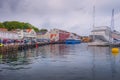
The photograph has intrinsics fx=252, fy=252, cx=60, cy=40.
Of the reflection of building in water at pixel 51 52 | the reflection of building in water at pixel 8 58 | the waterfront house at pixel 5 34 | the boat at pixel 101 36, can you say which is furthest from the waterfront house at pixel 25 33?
the reflection of building in water at pixel 8 58

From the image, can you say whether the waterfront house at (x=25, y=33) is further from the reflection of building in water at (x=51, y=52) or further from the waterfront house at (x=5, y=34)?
the reflection of building in water at (x=51, y=52)

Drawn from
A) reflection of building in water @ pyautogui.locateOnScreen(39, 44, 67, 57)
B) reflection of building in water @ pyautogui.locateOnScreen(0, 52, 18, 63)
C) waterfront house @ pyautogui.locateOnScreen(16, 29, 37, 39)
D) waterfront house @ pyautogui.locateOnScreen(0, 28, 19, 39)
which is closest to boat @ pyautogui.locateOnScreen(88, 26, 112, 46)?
reflection of building in water @ pyautogui.locateOnScreen(39, 44, 67, 57)

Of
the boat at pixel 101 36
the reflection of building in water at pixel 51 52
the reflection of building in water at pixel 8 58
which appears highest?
the boat at pixel 101 36

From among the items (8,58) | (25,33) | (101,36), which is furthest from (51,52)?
(25,33)

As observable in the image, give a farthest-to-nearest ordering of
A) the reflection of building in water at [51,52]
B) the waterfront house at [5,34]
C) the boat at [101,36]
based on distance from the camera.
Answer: the boat at [101,36] → the waterfront house at [5,34] → the reflection of building in water at [51,52]

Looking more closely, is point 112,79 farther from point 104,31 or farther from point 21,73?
point 104,31

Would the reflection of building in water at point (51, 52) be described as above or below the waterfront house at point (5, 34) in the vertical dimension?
below

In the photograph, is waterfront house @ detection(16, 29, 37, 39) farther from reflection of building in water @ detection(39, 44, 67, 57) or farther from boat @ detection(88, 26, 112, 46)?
reflection of building in water @ detection(39, 44, 67, 57)

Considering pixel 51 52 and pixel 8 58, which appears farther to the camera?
pixel 51 52

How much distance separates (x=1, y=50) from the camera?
245ft

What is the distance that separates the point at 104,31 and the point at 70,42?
232ft

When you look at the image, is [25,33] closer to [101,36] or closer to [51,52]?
[101,36]

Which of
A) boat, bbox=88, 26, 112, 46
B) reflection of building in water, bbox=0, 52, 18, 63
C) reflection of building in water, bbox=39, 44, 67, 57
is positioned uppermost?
boat, bbox=88, 26, 112, 46

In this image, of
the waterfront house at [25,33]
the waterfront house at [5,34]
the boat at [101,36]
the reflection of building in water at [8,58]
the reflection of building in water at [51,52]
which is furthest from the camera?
the waterfront house at [25,33]
